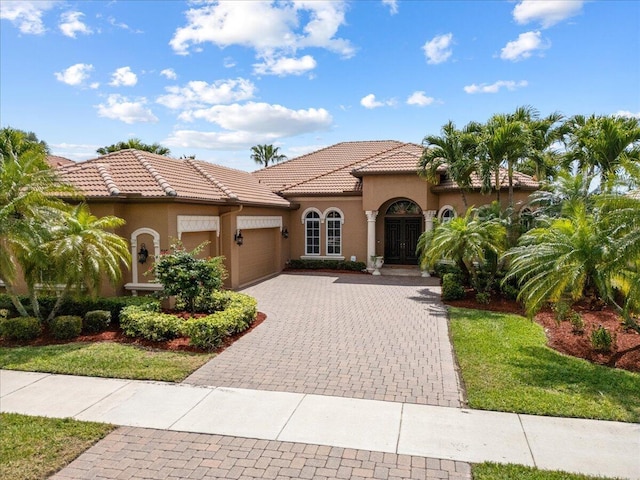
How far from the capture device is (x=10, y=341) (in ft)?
33.5

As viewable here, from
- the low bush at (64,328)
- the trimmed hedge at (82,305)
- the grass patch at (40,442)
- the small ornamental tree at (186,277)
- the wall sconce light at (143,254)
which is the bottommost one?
the grass patch at (40,442)

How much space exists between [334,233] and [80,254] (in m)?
14.1

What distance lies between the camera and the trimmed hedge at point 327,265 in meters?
22.0

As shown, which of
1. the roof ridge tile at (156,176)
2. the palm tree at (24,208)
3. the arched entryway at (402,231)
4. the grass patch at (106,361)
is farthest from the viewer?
the arched entryway at (402,231)

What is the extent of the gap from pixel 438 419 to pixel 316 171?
824 inches

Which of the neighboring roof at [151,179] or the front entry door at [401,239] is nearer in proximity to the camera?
the neighboring roof at [151,179]

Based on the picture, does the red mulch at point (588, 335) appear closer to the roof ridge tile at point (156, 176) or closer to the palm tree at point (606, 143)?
the palm tree at point (606, 143)

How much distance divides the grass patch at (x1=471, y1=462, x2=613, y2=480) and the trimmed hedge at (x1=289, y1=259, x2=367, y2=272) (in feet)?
55.1

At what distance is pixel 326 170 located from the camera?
85.5 ft

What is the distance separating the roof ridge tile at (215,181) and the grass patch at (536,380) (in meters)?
9.46

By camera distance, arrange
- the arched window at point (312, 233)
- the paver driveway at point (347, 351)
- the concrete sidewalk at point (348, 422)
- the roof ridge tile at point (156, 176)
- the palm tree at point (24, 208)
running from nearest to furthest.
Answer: the concrete sidewalk at point (348, 422) → the paver driveway at point (347, 351) → the palm tree at point (24, 208) → the roof ridge tile at point (156, 176) → the arched window at point (312, 233)

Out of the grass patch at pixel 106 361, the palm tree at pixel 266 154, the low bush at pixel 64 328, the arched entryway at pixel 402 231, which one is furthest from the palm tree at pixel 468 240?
the palm tree at pixel 266 154

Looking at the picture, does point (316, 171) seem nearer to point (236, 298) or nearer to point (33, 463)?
point (236, 298)

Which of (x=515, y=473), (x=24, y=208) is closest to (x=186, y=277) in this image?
(x=24, y=208)
